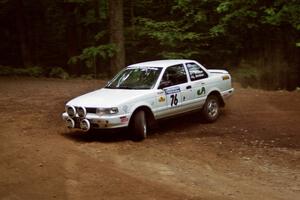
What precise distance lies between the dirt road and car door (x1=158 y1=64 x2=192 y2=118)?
2.22 ft

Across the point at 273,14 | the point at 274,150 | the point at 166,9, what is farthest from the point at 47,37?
the point at 274,150

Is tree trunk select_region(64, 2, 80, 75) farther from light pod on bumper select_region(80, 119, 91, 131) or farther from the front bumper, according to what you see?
the front bumper

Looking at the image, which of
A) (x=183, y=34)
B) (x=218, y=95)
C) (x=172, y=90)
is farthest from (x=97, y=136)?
(x=183, y=34)

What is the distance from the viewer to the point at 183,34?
23203mm

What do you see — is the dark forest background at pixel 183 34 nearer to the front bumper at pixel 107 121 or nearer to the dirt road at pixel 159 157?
the dirt road at pixel 159 157

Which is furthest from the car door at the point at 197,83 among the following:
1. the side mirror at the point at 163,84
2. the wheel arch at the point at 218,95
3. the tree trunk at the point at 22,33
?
the tree trunk at the point at 22,33

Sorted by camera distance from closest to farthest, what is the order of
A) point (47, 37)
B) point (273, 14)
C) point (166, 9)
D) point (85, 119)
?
point (85, 119), point (273, 14), point (166, 9), point (47, 37)

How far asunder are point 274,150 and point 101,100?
4.11 meters

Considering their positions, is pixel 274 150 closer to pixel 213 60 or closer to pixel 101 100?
pixel 101 100

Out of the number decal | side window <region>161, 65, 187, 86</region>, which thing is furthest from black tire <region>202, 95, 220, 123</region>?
the number decal

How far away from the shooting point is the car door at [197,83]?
13294 millimetres

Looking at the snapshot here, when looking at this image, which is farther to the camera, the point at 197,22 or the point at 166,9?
the point at 166,9

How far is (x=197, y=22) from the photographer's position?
79.0 ft

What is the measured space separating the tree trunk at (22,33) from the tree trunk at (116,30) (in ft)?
36.9
